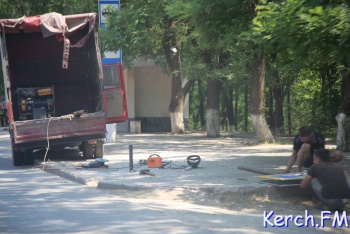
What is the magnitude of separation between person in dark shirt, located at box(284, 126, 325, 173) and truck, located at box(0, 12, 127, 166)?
6.38m

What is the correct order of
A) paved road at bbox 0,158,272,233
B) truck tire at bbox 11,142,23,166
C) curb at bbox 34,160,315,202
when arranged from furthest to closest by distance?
1. truck tire at bbox 11,142,23,166
2. curb at bbox 34,160,315,202
3. paved road at bbox 0,158,272,233

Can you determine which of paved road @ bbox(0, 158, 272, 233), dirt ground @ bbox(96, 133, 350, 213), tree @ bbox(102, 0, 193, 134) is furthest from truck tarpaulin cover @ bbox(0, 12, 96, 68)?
dirt ground @ bbox(96, 133, 350, 213)

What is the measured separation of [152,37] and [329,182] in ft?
52.4

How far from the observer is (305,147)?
40.5 feet

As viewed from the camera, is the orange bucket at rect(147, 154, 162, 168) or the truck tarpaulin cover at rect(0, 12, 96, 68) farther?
the truck tarpaulin cover at rect(0, 12, 96, 68)

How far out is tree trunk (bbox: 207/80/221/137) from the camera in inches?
1090

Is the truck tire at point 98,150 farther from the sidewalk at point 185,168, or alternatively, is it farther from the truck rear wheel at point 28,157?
the truck rear wheel at point 28,157

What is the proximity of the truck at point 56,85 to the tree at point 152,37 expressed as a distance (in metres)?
3.31

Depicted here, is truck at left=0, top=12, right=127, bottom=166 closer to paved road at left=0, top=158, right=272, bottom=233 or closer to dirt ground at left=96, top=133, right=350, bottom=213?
paved road at left=0, top=158, right=272, bottom=233

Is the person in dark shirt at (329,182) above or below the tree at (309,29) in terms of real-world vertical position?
below

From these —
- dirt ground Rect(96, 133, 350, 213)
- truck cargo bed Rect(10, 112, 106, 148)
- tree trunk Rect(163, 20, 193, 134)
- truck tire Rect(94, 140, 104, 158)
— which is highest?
tree trunk Rect(163, 20, 193, 134)

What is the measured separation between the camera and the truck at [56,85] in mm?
16656

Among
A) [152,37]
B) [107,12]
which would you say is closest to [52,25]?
[107,12]

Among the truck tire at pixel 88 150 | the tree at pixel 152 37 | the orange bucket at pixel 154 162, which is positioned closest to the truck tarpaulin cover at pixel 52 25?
the truck tire at pixel 88 150
